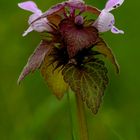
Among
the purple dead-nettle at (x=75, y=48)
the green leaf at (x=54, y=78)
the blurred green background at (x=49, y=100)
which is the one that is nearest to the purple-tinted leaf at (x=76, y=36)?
the purple dead-nettle at (x=75, y=48)

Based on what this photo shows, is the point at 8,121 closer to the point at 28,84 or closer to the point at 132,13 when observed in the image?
the point at 28,84

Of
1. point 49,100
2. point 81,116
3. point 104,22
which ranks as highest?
point 104,22

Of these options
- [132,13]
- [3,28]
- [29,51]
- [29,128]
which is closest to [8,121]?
[29,128]

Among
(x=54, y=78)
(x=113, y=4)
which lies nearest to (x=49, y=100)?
(x=54, y=78)

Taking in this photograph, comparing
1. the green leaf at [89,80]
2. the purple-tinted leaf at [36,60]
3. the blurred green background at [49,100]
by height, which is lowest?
the blurred green background at [49,100]

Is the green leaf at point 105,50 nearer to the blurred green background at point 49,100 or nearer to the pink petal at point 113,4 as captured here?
the pink petal at point 113,4

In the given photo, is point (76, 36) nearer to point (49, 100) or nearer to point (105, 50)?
point (105, 50)

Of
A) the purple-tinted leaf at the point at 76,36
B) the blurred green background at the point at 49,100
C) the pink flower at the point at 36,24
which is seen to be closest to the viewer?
the purple-tinted leaf at the point at 76,36
